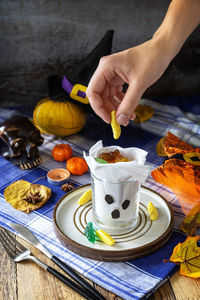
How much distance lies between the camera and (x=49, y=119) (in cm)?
148

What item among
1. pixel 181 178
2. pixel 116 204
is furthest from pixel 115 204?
pixel 181 178

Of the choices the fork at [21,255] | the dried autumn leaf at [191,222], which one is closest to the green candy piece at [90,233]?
the fork at [21,255]

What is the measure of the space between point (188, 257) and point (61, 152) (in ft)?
2.16

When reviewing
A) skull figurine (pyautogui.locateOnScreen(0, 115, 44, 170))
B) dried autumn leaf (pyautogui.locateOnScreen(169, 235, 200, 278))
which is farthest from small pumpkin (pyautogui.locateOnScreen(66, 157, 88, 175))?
dried autumn leaf (pyautogui.locateOnScreen(169, 235, 200, 278))

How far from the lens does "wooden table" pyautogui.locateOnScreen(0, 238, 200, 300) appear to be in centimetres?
79

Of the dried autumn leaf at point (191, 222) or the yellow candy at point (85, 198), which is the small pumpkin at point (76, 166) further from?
the dried autumn leaf at point (191, 222)

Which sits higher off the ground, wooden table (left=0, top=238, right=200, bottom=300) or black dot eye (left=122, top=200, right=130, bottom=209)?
black dot eye (left=122, top=200, right=130, bottom=209)

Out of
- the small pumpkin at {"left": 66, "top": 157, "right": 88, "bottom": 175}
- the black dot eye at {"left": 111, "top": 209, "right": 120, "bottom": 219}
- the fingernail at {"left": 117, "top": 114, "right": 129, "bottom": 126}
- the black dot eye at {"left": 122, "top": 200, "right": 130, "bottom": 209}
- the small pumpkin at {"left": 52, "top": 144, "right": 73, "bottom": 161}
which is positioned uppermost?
the fingernail at {"left": 117, "top": 114, "right": 129, "bottom": 126}

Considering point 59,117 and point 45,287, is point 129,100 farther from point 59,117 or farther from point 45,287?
point 59,117

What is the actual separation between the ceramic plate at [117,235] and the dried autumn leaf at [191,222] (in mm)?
48

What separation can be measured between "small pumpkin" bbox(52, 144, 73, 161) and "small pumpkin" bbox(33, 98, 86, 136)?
0.45 ft

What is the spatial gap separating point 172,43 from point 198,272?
584 millimetres

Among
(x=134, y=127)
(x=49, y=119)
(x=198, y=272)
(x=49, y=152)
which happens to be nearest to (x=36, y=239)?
(x=198, y=272)

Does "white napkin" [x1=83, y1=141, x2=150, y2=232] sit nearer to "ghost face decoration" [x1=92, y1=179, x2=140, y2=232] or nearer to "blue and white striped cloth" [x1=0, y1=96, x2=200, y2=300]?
"ghost face decoration" [x1=92, y1=179, x2=140, y2=232]
